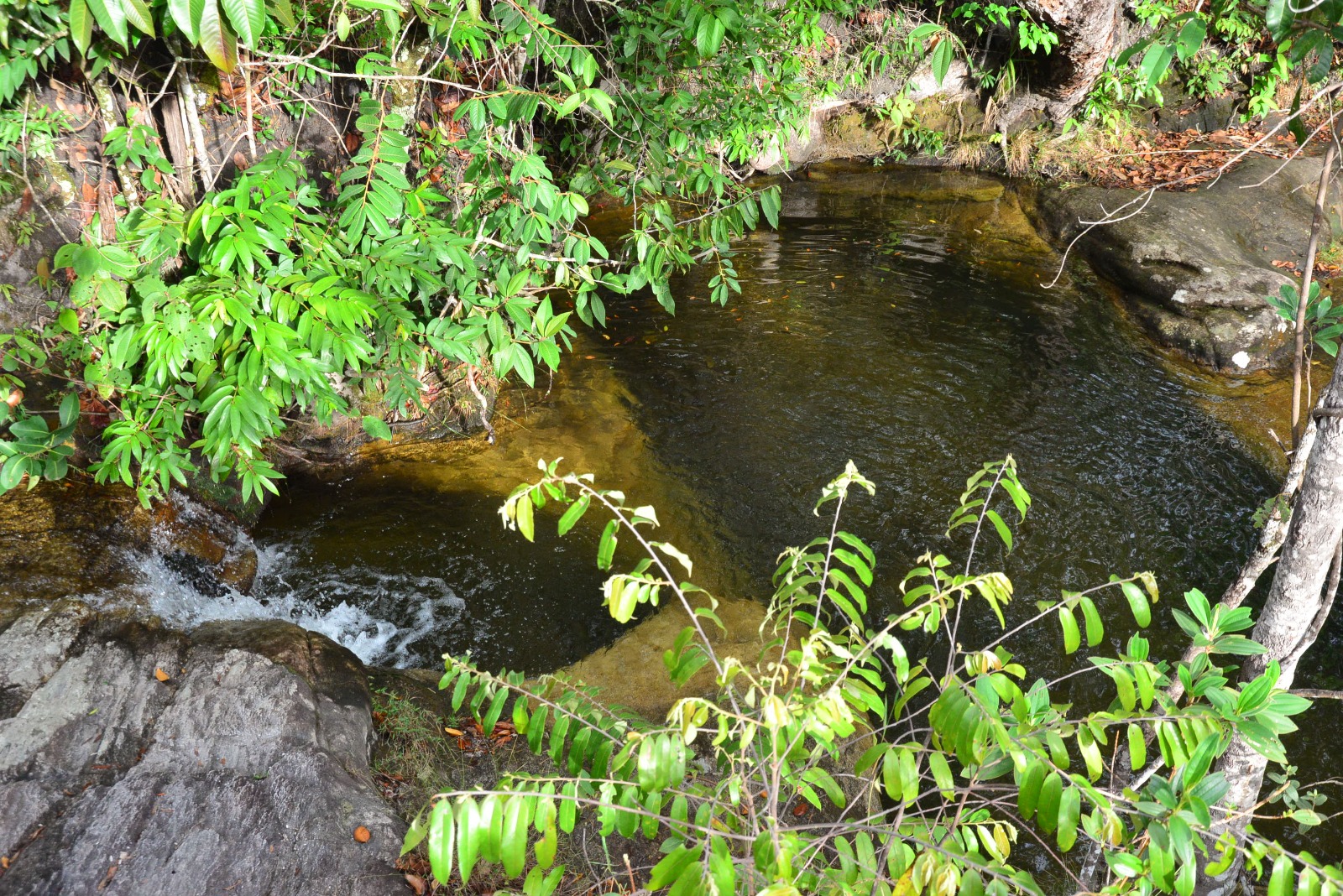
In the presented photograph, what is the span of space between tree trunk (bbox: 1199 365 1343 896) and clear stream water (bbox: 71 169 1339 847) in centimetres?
137

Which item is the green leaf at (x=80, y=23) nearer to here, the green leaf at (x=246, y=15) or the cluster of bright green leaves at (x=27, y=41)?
the green leaf at (x=246, y=15)

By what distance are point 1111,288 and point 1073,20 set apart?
4107 mm

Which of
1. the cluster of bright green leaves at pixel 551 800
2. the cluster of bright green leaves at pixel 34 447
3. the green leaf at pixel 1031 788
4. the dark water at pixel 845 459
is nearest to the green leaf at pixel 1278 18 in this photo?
the green leaf at pixel 1031 788

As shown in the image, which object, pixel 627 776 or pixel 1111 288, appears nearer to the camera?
pixel 627 776

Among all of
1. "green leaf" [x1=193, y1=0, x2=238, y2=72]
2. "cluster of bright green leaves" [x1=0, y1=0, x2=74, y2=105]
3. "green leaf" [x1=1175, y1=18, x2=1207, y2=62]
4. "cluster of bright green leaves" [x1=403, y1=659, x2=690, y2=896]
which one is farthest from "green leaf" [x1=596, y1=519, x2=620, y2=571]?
"cluster of bright green leaves" [x1=0, y1=0, x2=74, y2=105]

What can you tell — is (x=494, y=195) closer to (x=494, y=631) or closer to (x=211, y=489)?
(x=494, y=631)

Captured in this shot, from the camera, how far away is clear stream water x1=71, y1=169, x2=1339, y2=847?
4.22 metres

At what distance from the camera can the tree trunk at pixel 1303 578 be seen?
6.61ft

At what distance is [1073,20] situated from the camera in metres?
9.69

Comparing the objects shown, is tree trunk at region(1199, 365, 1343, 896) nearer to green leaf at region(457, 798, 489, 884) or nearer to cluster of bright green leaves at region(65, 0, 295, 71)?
green leaf at region(457, 798, 489, 884)

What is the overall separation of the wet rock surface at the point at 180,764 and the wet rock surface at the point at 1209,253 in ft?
20.2

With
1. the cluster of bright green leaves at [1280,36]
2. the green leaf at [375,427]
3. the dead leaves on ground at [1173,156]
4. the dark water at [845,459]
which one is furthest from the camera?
the dead leaves on ground at [1173,156]

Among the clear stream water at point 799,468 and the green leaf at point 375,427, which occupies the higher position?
the green leaf at point 375,427

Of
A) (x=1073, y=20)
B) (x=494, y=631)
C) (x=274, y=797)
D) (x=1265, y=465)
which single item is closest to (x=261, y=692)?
(x=274, y=797)
